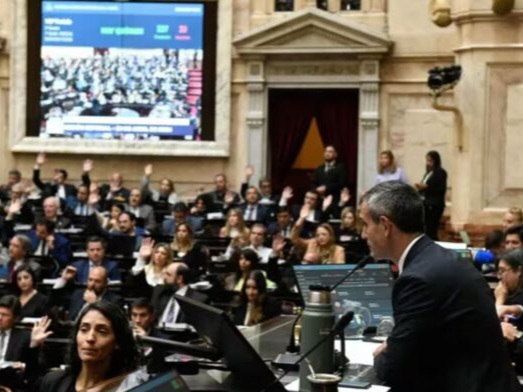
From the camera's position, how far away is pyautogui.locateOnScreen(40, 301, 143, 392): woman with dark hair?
3.90 m

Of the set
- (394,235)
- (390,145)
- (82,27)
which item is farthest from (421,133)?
(394,235)

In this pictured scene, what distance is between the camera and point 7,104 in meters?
19.2

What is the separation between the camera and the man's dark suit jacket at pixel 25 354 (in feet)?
26.3

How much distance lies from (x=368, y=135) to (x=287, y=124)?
173cm

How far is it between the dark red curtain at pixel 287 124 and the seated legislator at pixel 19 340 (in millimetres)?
11182

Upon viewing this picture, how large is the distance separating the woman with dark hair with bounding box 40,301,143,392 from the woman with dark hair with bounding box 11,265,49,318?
19.0 feet

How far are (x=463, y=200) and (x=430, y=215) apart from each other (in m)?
0.57

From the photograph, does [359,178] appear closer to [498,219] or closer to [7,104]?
[498,219]

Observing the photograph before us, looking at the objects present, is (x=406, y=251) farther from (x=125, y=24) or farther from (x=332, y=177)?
(x=125, y=24)

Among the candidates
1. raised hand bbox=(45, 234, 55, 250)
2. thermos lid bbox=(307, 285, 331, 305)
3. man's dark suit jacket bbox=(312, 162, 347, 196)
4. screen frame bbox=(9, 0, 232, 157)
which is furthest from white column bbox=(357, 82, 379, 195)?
thermos lid bbox=(307, 285, 331, 305)

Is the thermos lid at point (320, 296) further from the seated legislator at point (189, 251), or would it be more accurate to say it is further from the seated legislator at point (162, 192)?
the seated legislator at point (162, 192)

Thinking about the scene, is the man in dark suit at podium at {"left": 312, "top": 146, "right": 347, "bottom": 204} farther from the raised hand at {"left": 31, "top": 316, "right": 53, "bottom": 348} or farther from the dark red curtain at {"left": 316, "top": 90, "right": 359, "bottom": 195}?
the raised hand at {"left": 31, "top": 316, "right": 53, "bottom": 348}

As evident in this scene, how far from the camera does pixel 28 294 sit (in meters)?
9.83

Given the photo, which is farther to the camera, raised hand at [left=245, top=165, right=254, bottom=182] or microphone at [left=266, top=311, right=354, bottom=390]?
raised hand at [left=245, top=165, right=254, bottom=182]
